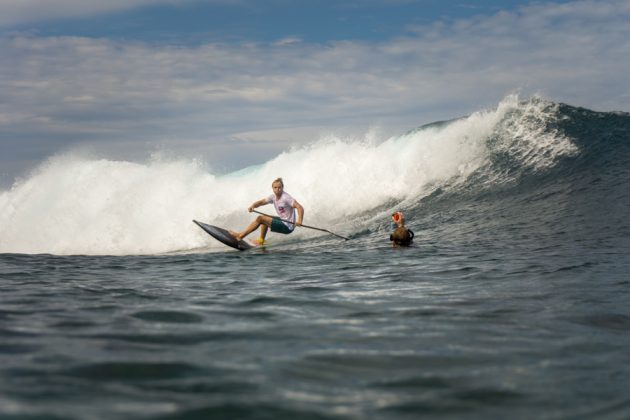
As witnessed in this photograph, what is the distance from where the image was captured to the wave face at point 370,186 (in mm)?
15703

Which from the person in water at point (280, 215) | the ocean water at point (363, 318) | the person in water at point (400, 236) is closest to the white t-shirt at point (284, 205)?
the person in water at point (280, 215)

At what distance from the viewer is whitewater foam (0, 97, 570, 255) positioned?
59.5 ft

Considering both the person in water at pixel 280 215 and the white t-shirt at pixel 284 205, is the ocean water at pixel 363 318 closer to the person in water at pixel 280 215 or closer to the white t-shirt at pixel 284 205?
the person in water at pixel 280 215

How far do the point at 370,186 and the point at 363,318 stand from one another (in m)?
14.6

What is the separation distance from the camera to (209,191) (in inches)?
811

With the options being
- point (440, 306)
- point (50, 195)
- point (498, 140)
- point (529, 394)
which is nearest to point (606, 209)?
point (498, 140)

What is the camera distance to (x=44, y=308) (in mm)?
5645

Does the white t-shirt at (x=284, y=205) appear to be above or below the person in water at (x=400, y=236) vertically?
above

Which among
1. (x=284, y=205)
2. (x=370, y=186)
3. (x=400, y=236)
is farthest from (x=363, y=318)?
(x=370, y=186)

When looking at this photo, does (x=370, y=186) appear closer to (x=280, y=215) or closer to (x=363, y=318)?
(x=280, y=215)

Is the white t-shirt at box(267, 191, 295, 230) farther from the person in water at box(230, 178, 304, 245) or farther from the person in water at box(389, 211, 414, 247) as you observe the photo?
the person in water at box(389, 211, 414, 247)

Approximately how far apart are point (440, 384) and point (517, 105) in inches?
778

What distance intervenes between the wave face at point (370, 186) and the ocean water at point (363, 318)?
0.55ft

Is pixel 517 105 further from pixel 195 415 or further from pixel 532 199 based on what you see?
pixel 195 415
